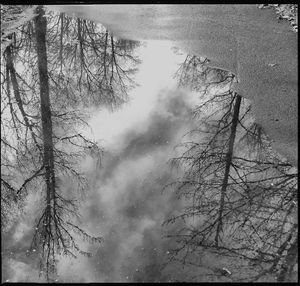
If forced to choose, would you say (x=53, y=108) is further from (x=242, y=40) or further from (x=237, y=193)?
(x=242, y=40)

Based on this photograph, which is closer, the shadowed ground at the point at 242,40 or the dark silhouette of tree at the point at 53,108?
the dark silhouette of tree at the point at 53,108

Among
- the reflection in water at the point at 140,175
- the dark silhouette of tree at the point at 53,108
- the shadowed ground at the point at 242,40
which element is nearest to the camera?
the reflection in water at the point at 140,175

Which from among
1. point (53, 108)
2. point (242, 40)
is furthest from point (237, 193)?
point (242, 40)

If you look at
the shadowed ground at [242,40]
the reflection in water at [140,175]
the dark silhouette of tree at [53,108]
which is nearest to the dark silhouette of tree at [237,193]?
the reflection in water at [140,175]

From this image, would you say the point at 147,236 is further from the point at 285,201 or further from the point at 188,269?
the point at 285,201

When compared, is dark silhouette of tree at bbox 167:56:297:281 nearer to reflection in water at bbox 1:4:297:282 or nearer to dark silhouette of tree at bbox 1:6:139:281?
reflection in water at bbox 1:4:297:282

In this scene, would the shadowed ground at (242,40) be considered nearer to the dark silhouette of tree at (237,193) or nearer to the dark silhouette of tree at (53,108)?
the dark silhouette of tree at (237,193)

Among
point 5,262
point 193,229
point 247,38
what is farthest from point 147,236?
point 247,38
